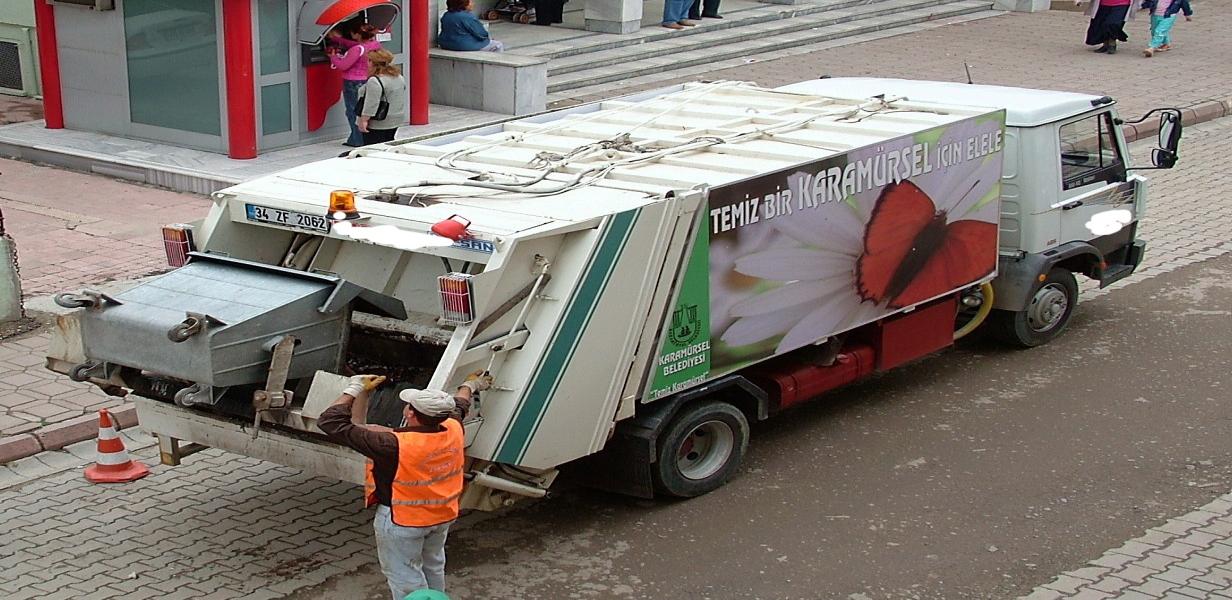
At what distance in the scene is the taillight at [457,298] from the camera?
6934mm

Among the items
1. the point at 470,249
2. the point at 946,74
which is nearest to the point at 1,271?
the point at 470,249

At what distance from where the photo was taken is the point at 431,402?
6.45 metres

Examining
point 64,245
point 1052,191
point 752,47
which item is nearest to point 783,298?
point 1052,191

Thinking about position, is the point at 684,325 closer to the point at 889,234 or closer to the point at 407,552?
the point at 889,234

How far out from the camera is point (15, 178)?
49.2ft

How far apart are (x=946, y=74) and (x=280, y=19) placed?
9916 millimetres

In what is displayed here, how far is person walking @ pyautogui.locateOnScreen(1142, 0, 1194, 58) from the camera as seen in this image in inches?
907

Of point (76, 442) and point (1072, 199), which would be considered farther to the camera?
point (1072, 199)

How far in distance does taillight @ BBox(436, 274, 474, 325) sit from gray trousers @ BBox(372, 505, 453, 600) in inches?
36.8

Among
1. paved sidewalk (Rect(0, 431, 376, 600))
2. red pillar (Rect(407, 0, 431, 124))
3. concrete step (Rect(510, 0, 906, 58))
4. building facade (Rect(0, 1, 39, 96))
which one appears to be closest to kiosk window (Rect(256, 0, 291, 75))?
red pillar (Rect(407, 0, 431, 124))

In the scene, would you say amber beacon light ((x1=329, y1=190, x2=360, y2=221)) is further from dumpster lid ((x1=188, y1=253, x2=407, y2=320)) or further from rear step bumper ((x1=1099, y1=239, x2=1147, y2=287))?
rear step bumper ((x1=1099, y1=239, x2=1147, y2=287))

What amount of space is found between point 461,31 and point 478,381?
1161cm

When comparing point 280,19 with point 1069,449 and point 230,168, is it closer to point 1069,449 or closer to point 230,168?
point 230,168

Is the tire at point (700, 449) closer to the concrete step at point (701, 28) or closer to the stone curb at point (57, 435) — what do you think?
the stone curb at point (57, 435)
